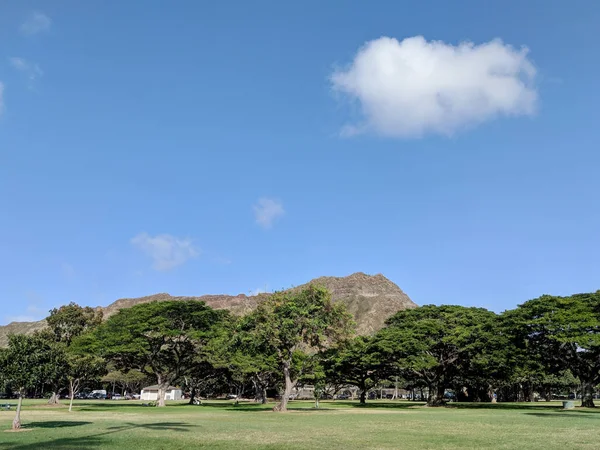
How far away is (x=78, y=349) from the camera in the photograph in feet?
209

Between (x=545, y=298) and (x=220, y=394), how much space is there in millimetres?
91260

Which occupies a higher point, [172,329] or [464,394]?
[172,329]

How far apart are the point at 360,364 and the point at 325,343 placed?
15272mm

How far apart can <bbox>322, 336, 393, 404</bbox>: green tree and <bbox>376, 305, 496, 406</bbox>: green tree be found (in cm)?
147

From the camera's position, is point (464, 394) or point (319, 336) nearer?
point (319, 336)

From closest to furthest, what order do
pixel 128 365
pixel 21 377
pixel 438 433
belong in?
pixel 438 433 < pixel 21 377 < pixel 128 365

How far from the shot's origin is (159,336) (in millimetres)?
65312

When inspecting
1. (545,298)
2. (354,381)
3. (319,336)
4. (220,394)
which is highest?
(545,298)

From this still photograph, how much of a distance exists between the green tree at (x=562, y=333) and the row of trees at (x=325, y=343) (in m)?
0.12

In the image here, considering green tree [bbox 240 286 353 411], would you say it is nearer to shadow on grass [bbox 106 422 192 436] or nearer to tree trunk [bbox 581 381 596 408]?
shadow on grass [bbox 106 422 192 436]

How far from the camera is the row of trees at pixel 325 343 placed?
48719 mm

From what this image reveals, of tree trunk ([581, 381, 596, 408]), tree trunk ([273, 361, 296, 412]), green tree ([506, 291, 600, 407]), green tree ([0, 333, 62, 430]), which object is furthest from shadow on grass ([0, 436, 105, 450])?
tree trunk ([581, 381, 596, 408])

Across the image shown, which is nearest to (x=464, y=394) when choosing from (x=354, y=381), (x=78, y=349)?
(x=354, y=381)

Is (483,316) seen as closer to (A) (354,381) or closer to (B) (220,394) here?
(A) (354,381)
